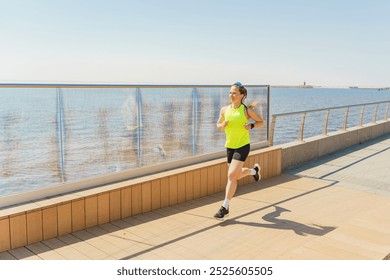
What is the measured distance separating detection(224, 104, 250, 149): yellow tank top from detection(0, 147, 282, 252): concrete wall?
1.06m

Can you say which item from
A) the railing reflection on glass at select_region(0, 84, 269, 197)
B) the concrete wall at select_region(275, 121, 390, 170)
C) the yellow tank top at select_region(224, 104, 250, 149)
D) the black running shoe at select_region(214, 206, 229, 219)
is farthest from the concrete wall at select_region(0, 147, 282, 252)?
the concrete wall at select_region(275, 121, 390, 170)

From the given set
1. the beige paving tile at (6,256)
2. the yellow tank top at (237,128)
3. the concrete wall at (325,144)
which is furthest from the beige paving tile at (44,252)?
the concrete wall at (325,144)

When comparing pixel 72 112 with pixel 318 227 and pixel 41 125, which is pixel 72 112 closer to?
pixel 41 125

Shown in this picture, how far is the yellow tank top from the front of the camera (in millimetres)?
5188

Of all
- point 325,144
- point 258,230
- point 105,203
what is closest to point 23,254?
point 105,203

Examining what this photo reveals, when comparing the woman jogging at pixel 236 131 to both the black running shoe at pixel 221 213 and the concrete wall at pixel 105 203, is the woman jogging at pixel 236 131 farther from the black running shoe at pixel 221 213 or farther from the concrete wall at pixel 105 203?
the concrete wall at pixel 105 203

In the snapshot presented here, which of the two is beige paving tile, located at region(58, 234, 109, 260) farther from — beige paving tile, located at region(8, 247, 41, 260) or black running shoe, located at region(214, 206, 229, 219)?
black running shoe, located at region(214, 206, 229, 219)

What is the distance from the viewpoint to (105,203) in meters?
4.93

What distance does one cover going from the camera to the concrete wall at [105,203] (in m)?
4.18

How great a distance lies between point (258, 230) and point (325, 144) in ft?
19.5

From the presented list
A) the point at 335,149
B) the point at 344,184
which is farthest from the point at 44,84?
the point at 335,149

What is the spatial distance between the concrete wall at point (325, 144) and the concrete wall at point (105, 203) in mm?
1895

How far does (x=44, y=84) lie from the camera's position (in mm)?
4570
